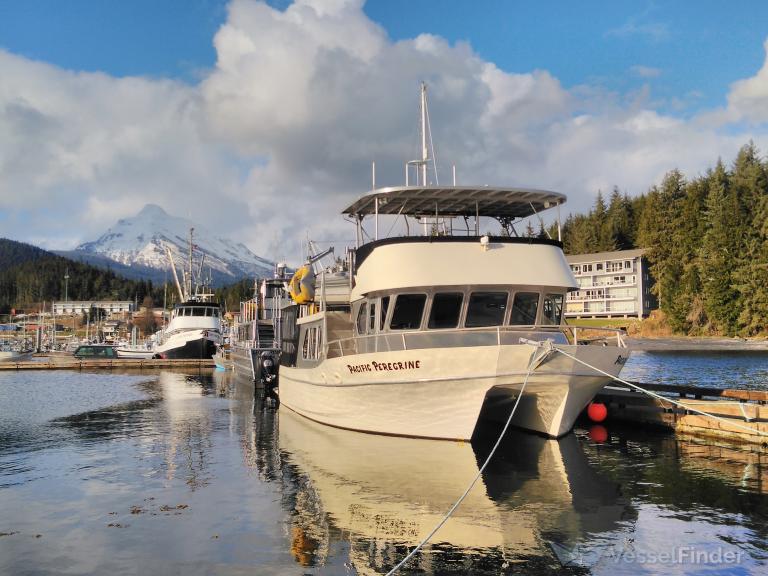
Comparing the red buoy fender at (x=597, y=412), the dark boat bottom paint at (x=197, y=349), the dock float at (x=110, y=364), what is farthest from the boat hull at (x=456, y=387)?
the dark boat bottom paint at (x=197, y=349)

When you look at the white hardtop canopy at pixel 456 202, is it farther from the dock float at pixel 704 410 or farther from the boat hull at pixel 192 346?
the boat hull at pixel 192 346

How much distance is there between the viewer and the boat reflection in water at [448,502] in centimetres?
947

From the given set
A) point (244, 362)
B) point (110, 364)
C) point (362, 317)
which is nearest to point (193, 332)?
point (110, 364)

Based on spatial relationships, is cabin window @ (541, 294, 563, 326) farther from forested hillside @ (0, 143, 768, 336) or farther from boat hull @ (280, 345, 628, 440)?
forested hillside @ (0, 143, 768, 336)

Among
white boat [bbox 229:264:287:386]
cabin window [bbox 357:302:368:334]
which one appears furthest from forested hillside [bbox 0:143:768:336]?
cabin window [bbox 357:302:368:334]

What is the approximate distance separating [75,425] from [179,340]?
4516 cm

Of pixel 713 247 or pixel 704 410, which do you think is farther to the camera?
pixel 713 247

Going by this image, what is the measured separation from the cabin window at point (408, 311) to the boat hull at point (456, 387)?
1341 millimetres

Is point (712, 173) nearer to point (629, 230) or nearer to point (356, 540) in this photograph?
point (629, 230)

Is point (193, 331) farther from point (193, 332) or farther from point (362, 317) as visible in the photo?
point (362, 317)

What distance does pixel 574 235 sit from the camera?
124m

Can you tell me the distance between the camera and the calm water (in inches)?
360

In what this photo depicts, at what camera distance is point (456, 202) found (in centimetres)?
1900

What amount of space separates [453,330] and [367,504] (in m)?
5.57
